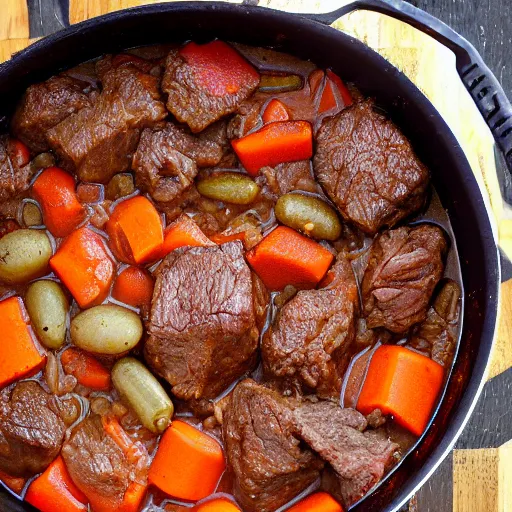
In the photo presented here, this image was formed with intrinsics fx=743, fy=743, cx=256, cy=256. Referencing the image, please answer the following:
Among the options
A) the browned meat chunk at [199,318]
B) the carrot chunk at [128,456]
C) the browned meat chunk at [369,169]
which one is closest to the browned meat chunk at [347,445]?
the browned meat chunk at [199,318]

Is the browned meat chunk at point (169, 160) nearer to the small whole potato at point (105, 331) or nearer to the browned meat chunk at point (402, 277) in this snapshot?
the small whole potato at point (105, 331)

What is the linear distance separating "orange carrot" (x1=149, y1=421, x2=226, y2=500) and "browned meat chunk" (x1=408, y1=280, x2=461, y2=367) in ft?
3.48

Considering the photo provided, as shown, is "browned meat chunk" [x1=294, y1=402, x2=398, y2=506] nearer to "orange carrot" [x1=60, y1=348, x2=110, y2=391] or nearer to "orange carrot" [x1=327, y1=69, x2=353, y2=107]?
"orange carrot" [x1=60, y1=348, x2=110, y2=391]

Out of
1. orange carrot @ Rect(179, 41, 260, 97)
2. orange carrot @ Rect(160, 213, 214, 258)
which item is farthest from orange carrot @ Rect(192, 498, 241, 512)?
orange carrot @ Rect(179, 41, 260, 97)

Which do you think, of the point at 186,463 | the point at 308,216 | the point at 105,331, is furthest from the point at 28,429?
the point at 308,216

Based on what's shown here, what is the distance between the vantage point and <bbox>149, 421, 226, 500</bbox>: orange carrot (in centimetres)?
331

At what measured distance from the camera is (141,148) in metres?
→ 3.43

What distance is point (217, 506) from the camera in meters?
3.35

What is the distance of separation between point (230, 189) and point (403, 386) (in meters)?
1.19

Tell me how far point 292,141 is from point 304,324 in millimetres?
852

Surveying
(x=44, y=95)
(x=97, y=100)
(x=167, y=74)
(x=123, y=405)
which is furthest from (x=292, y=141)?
(x=123, y=405)

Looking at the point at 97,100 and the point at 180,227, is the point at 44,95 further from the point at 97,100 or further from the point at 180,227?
the point at 180,227

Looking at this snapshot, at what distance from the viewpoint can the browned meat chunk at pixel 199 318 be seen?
3303 mm

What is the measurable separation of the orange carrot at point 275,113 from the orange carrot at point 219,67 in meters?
0.15
